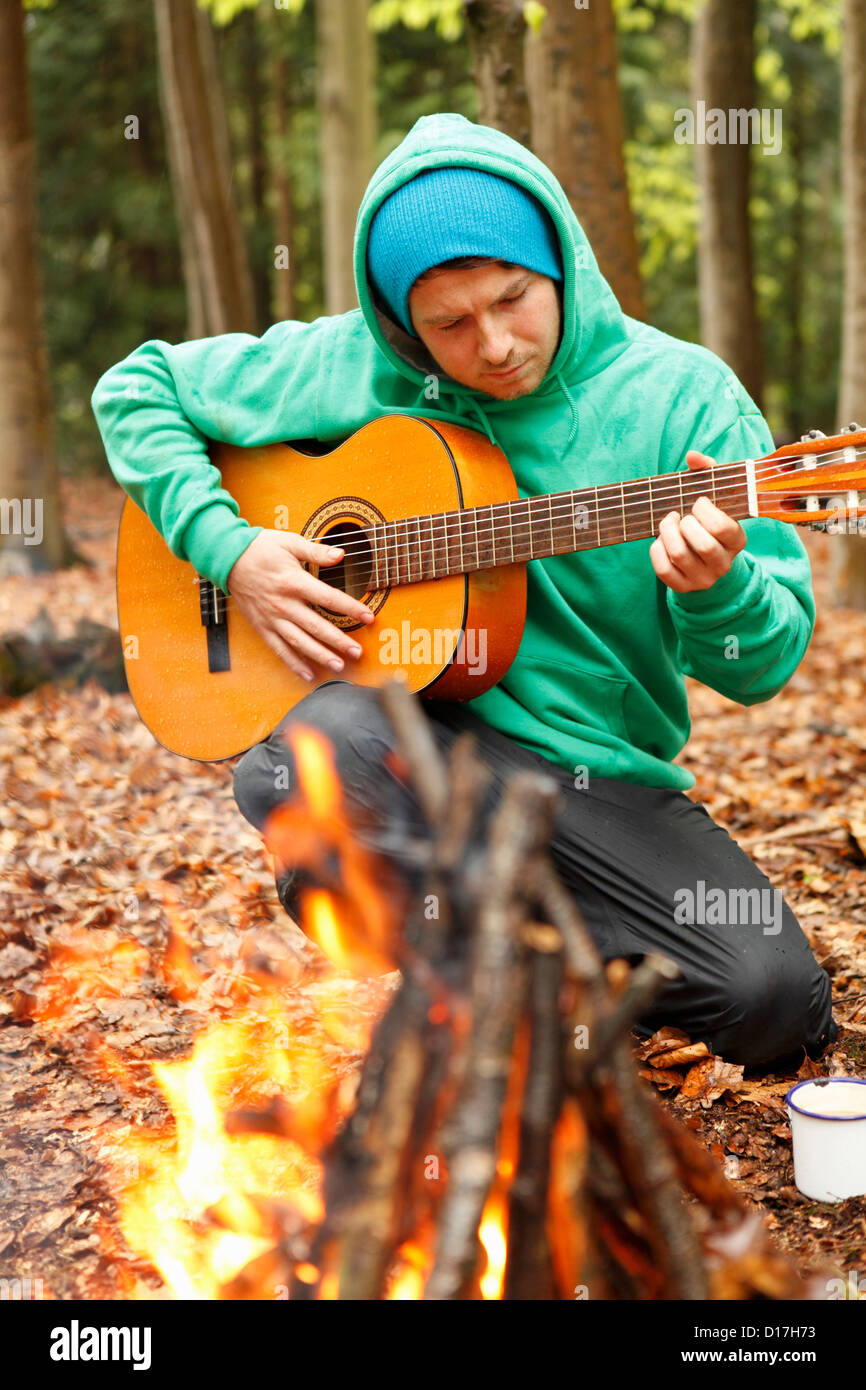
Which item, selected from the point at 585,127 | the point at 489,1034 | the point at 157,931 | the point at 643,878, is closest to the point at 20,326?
the point at 585,127

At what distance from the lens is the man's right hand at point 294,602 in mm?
2955

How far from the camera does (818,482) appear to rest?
2.39m

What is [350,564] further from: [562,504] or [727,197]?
[727,197]

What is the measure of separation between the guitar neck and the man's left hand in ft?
0.26

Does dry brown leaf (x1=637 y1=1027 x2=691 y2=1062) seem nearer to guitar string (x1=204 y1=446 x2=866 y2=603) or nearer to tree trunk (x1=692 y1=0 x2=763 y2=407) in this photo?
guitar string (x1=204 y1=446 x2=866 y2=603)

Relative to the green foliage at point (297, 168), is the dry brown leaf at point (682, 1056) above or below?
below

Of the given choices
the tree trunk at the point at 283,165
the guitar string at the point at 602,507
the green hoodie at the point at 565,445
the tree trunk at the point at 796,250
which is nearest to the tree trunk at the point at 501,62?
the green hoodie at the point at 565,445

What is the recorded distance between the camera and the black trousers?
2.82 m

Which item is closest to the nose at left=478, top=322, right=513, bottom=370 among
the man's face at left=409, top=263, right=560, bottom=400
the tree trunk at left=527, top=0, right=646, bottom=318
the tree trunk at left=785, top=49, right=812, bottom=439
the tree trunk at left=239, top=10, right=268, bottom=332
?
the man's face at left=409, top=263, right=560, bottom=400

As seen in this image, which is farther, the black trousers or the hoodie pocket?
the hoodie pocket

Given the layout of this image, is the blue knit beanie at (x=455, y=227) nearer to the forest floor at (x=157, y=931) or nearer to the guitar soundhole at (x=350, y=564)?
the guitar soundhole at (x=350, y=564)

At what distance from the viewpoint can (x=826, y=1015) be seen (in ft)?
9.64

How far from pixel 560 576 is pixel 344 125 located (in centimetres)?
656
